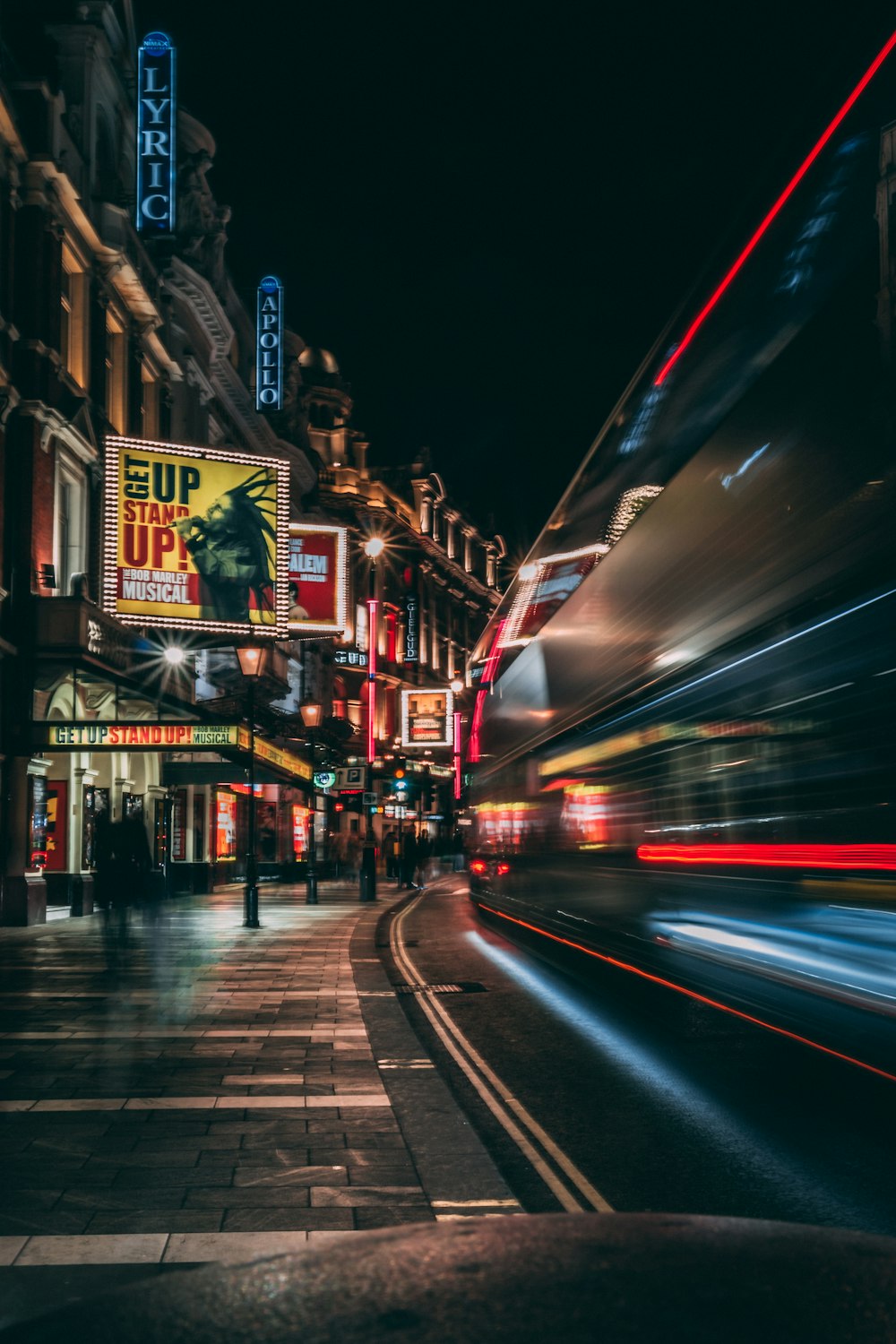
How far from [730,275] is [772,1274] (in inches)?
277

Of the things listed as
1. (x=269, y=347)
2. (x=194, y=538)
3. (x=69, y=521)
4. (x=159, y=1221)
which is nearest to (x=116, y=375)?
(x=194, y=538)

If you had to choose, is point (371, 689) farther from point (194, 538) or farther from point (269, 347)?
point (194, 538)

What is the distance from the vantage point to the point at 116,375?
3062cm

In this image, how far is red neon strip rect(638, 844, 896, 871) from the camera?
641cm

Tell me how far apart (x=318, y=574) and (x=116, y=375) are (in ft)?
28.5

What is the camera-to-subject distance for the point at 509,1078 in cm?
866

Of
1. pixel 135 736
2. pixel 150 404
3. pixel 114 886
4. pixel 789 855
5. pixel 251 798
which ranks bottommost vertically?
pixel 114 886

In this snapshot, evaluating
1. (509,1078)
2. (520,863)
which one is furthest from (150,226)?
(509,1078)

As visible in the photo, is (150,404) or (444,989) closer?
(444,989)

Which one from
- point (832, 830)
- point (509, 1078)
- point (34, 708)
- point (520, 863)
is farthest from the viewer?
point (34, 708)

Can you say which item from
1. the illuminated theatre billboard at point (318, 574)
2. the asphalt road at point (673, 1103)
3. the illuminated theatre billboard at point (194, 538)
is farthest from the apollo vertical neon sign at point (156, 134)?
the asphalt road at point (673, 1103)

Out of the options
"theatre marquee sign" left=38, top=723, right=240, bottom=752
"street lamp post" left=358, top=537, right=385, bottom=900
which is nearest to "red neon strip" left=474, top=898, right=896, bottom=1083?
"theatre marquee sign" left=38, top=723, right=240, bottom=752

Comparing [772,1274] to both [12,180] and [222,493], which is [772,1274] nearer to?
[12,180]

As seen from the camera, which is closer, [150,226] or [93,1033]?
[93,1033]
